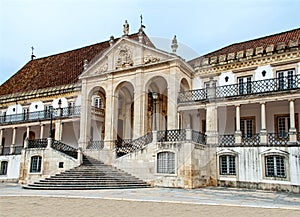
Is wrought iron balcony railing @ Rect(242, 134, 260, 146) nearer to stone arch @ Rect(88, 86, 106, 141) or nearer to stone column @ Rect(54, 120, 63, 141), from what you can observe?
stone arch @ Rect(88, 86, 106, 141)

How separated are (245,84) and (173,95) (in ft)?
15.5

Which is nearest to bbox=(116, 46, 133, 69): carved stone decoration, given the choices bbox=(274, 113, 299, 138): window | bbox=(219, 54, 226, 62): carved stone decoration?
bbox=(219, 54, 226, 62): carved stone decoration

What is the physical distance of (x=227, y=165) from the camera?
17.5m

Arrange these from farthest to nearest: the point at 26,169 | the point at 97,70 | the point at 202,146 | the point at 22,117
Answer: the point at 22,117 < the point at 97,70 < the point at 26,169 < the point at 202,146

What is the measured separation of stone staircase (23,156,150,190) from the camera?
1498 centimetres

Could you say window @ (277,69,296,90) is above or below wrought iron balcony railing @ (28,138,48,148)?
above

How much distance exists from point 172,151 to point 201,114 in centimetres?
572

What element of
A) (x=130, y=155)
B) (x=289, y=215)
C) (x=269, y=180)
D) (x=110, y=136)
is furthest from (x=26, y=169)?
(x=289, y=215)

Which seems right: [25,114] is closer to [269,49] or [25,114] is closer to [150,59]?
[150,59]

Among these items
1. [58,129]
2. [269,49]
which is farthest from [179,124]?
[58,129]

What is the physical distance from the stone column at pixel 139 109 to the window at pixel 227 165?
5.27m

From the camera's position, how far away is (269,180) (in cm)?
1608

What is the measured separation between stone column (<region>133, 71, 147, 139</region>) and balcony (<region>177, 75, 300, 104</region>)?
239cm

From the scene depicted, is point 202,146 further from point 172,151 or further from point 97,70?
point 97,70
